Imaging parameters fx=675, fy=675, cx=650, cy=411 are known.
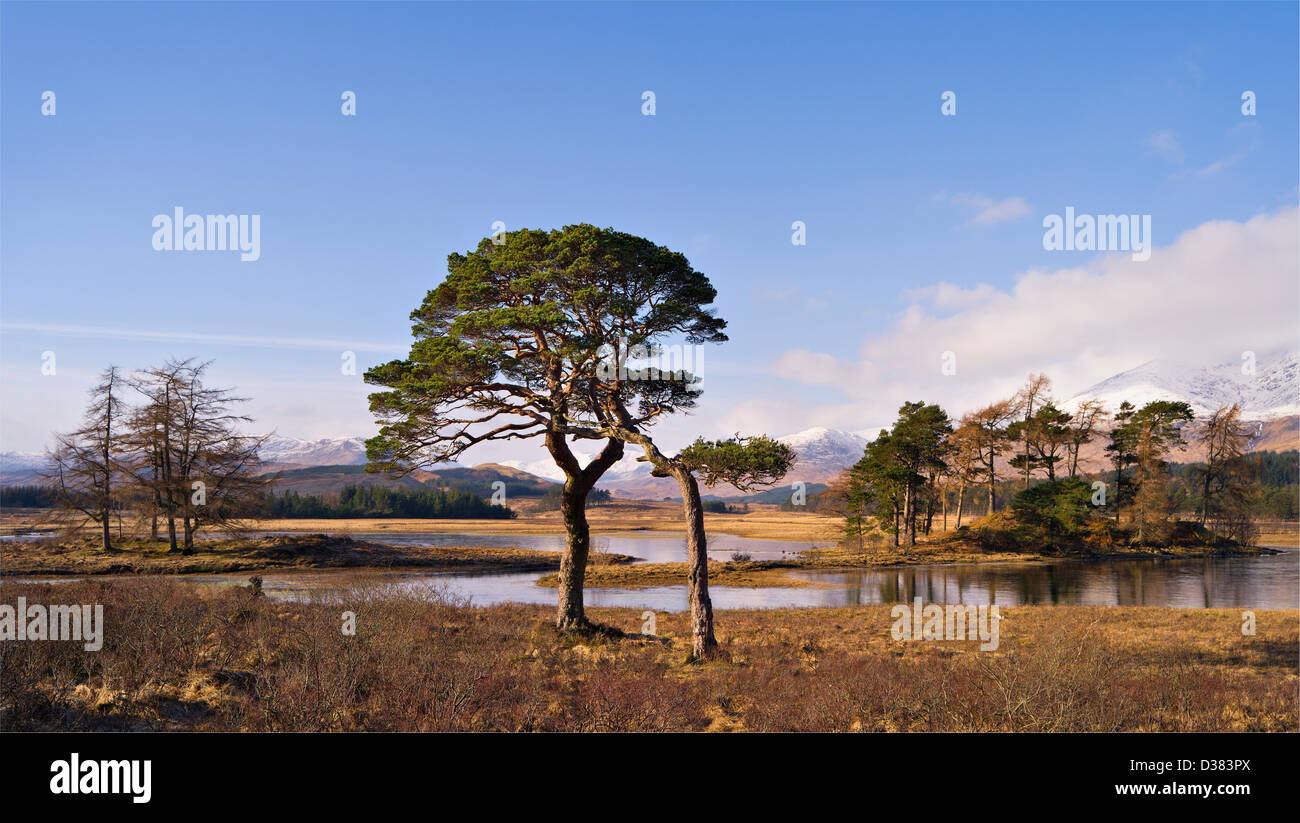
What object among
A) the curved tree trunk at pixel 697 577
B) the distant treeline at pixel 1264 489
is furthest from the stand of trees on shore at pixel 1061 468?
the curved tree trunk at pixel 697 577

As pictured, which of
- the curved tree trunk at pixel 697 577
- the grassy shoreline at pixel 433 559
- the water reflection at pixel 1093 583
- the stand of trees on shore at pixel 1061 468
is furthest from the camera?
the stand of trees on shore at pixel 1061 468

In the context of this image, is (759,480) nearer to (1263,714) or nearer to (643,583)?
(1263,714)

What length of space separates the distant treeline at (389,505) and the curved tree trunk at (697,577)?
436 feet

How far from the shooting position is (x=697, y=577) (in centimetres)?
1658

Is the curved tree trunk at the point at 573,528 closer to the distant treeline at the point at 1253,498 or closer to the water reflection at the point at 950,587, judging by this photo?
the water reflection at the point at 950,587

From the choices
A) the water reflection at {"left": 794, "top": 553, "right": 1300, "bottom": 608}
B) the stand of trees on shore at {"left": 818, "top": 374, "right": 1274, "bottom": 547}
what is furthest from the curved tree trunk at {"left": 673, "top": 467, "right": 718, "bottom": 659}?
the stand of trees on shore at {"left": 818, "top": 374, "right": 1274, "bottom": 547}

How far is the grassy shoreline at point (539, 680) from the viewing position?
9.33 m

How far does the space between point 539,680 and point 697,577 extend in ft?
17.2

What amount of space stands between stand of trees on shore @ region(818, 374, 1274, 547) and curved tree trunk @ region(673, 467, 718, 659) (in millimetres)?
48067

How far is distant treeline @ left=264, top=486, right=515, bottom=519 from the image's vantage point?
439 feet

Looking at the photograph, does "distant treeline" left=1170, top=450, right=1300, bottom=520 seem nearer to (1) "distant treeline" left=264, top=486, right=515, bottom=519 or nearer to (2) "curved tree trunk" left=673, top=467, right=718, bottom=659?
(2) "curved tree trunk" left=673, top=467, right=718, bottom=659

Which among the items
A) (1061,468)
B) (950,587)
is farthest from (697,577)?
(1061,468)
